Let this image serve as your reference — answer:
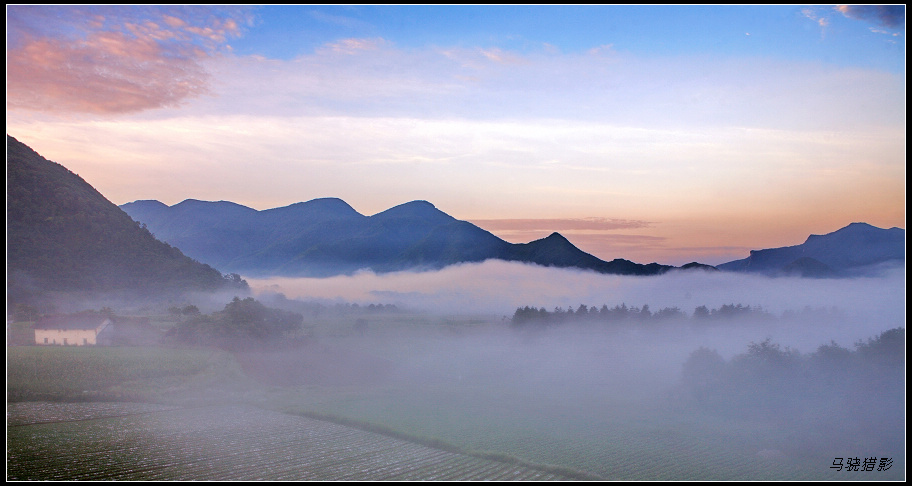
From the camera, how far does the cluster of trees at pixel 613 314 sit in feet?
331

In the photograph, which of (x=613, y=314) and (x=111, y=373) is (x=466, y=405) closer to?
(x=111, y=373)

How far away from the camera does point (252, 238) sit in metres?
169

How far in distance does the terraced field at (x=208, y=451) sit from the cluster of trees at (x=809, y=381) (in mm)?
30908

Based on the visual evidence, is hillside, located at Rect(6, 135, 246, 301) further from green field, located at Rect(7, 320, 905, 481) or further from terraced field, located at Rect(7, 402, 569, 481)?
terraced field, located at Rect(7, 402, 569, 481)

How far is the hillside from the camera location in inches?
3954

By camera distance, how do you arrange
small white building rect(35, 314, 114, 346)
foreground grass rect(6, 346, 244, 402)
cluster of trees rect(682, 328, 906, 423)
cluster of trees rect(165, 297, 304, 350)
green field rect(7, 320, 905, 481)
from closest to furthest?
green field rect(7, 320, 905, 481), cluster of trees rect(682, 328, 906, 423), foreground grass rect(6, 346, 244, 402), small white building rect(35, 314, 114, 346), cluster of trees rect(165, 297, 304, 350)

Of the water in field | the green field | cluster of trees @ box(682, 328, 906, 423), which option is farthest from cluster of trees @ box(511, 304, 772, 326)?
cluster of trees @ box(682, 328, 906, 423)

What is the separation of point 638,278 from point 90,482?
146 m

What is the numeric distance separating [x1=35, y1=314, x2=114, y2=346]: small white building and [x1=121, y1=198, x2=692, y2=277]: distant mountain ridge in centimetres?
6870

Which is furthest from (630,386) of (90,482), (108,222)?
(108,222)

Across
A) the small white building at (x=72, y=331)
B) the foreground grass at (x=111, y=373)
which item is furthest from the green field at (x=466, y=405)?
the small white building at (x=72, y=331)

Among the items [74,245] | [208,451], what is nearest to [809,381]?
[208,451]

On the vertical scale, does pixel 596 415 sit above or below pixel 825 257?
below

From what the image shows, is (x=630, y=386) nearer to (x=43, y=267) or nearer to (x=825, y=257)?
(x=825, y=257)
